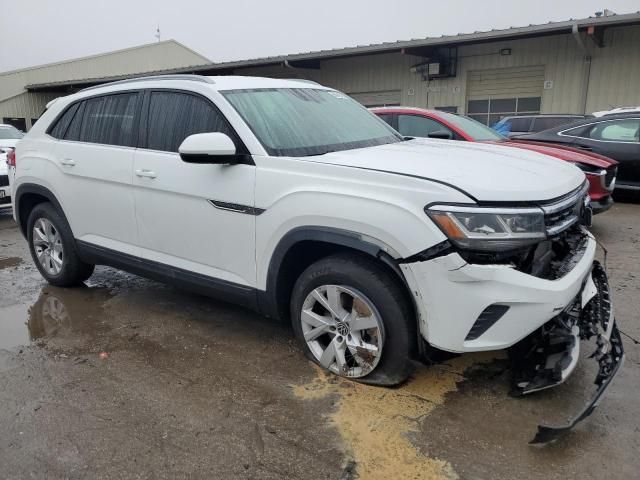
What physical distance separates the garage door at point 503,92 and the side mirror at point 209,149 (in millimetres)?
13814

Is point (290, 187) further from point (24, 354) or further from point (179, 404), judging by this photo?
point (24, 354)

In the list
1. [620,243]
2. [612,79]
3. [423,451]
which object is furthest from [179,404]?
[612,79]

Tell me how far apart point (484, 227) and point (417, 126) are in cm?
515

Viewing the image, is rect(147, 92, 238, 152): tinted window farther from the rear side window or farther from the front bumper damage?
the rear side window

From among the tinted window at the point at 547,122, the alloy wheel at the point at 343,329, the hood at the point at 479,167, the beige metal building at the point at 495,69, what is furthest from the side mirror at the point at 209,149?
the beige metal building at the point at 495,69

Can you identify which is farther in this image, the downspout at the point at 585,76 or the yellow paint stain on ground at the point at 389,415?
the downspout at the point at 585,76

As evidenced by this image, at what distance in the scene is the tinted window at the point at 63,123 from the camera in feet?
15.0

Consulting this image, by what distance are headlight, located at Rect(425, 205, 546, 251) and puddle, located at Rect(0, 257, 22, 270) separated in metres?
5.35

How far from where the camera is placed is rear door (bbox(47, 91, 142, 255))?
13.1 ft

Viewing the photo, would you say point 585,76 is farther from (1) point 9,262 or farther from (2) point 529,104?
(1) point 9,262

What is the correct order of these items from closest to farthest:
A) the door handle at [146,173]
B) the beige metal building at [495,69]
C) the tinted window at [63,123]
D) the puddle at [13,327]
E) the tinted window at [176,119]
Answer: the tinted window at [176,119] < the door handle at [146,173] < the puddle at [13,327] < the tinted window at [63,123] < the beige metal building at [495,69]

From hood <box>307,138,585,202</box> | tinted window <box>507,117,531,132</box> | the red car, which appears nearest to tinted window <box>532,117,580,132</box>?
tinted window <box>507,117,531,132</box>

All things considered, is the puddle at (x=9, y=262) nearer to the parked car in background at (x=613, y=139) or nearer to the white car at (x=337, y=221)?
the white car at (x=337, y=221)

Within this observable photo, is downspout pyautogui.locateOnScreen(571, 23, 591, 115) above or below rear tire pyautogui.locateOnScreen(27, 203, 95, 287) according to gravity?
above
